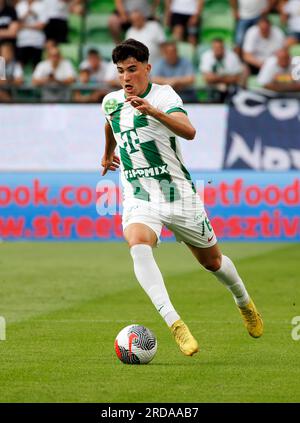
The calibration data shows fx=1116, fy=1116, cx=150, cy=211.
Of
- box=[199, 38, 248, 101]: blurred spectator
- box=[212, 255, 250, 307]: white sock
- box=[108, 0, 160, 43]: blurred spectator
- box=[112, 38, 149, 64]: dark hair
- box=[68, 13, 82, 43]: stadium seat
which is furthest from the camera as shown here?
box=[68, 13, 82, 43]: stadium seat

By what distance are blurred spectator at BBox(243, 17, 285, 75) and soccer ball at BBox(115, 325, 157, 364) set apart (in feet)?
43.0

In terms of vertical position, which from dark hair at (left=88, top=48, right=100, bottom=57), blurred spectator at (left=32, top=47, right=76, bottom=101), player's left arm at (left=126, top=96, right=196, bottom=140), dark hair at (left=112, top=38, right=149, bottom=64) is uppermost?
dark hair at (left=112, top=38, right=149, bottom=64)

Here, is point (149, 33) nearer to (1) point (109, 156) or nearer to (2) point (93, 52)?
(2) point (93, 52)

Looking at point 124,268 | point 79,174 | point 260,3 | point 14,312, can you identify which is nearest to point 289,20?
point 260,3

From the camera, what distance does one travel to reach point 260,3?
2131cm

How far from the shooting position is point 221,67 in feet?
67.0

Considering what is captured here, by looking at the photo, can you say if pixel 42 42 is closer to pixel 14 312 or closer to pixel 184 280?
pixel 184 280

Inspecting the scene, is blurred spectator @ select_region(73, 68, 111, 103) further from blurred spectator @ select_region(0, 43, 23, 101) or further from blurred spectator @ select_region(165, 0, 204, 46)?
blurred spectator @ select_region(165, 0, 204, 46)

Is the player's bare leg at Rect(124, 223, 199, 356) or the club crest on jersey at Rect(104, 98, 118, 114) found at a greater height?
the club crest on jersey at Rect(104, 98, 118, 114)

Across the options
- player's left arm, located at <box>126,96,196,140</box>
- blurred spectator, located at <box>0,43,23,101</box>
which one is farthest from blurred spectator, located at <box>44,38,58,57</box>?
player's left arm, located at <box>126,96,196,140</box>

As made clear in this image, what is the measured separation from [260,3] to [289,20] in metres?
0.70

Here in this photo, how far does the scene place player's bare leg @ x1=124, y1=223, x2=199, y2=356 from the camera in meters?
8.20

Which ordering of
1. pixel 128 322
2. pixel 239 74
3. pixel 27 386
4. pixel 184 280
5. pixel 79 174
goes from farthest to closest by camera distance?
pixel 239 74, pixel 79 174, pixel 184 280, pixel 128 322, pixel 27 386

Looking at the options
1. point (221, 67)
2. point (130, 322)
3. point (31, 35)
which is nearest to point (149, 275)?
point (130, 322)
